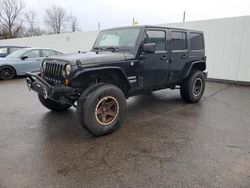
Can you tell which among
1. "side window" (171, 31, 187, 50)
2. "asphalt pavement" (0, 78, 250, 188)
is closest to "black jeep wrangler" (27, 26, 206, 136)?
"side window" (171, 31, 187, 50)

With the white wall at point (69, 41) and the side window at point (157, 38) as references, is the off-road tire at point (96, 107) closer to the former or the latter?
the side window at point (157, 38)

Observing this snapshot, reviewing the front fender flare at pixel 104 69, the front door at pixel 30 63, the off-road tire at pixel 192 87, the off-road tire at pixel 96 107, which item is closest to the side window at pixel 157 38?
the front fender flare at pixel 104 69

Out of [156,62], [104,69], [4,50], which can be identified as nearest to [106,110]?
[104,69]

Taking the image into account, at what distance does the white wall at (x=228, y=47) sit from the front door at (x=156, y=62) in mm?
5268

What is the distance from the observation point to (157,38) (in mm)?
5445

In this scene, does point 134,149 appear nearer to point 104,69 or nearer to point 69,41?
point 104,69

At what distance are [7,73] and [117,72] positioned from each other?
781cm

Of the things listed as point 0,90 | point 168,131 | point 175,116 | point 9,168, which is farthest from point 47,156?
point 0,90

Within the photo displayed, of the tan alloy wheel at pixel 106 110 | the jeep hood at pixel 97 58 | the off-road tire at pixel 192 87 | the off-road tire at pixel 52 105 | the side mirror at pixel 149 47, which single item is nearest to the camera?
the jeep hood at pixel 97 58

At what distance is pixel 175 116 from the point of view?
5.48m

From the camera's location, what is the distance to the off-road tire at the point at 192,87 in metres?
6.41

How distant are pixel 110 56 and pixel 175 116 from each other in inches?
80.6

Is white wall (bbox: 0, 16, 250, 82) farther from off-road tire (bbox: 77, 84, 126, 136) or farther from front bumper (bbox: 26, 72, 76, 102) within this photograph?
front bumper (bbox: 26, 72, 76, 102)

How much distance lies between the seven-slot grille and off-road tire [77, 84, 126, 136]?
0.59 meters
